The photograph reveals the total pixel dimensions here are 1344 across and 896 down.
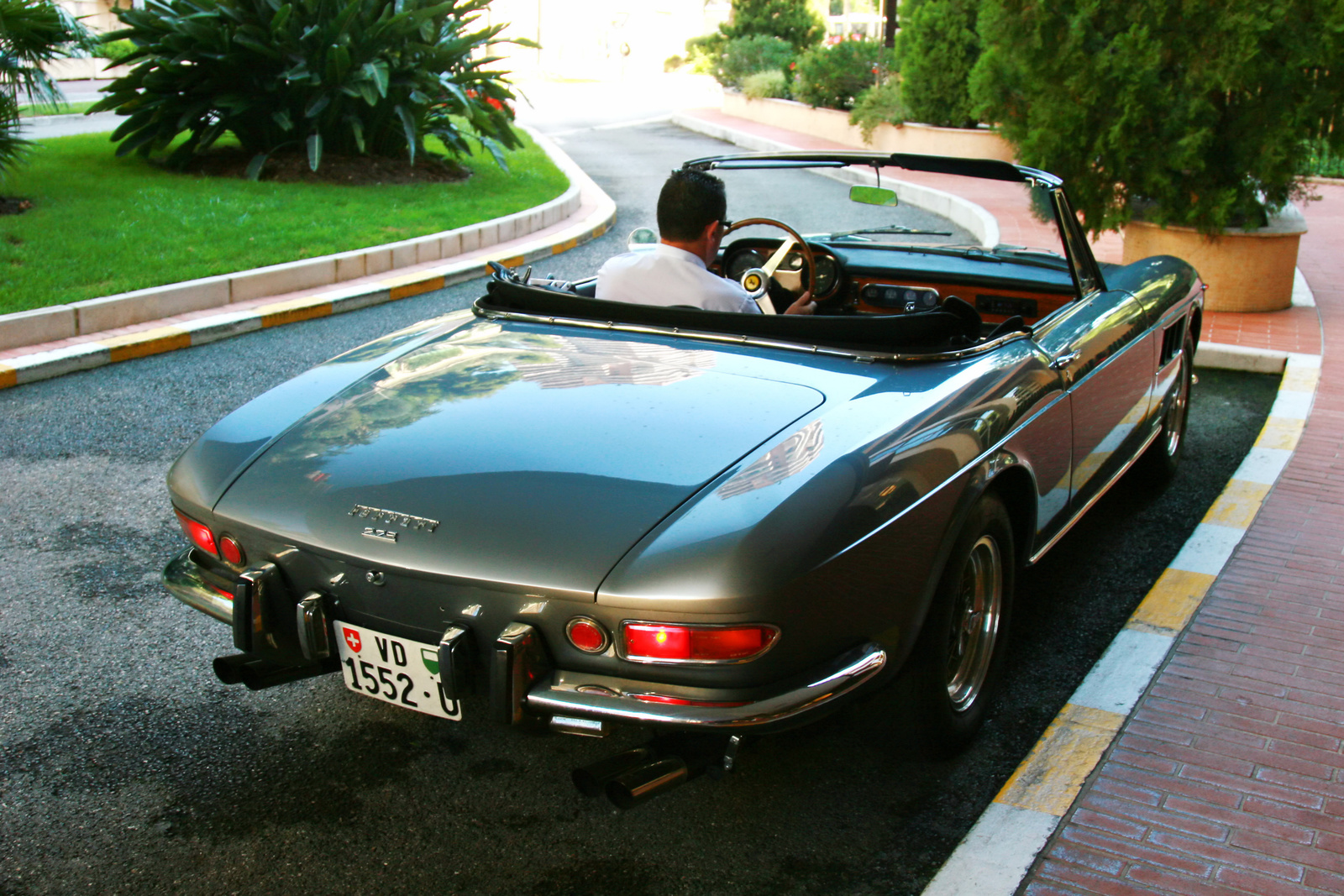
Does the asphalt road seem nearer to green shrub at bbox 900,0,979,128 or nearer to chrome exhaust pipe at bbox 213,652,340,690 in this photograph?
chrome exhaust pipe at bbox 213,652,340,690

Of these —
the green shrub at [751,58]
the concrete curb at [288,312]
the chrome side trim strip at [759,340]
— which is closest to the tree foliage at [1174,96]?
the concrete curb at [288,312]

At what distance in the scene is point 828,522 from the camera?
2.24 m

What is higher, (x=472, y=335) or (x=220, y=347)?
(x=472, y=335)

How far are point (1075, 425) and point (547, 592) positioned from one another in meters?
1.89

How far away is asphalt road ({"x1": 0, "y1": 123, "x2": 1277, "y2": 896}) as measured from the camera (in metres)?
2.48

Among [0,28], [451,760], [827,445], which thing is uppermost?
[0,28]

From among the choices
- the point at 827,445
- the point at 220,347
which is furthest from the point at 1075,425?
the point at 220,347

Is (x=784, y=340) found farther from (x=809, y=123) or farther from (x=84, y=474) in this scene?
(x=809, y=123)

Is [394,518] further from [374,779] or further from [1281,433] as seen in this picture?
[1281,433]

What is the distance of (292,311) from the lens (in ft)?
25.9

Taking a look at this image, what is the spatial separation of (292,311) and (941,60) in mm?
12772

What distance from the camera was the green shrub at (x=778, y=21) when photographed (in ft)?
99.8

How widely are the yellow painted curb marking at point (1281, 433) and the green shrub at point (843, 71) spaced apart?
16518mm

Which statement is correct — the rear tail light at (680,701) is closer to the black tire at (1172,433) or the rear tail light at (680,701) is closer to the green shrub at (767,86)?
the black tire at (1172,433)
